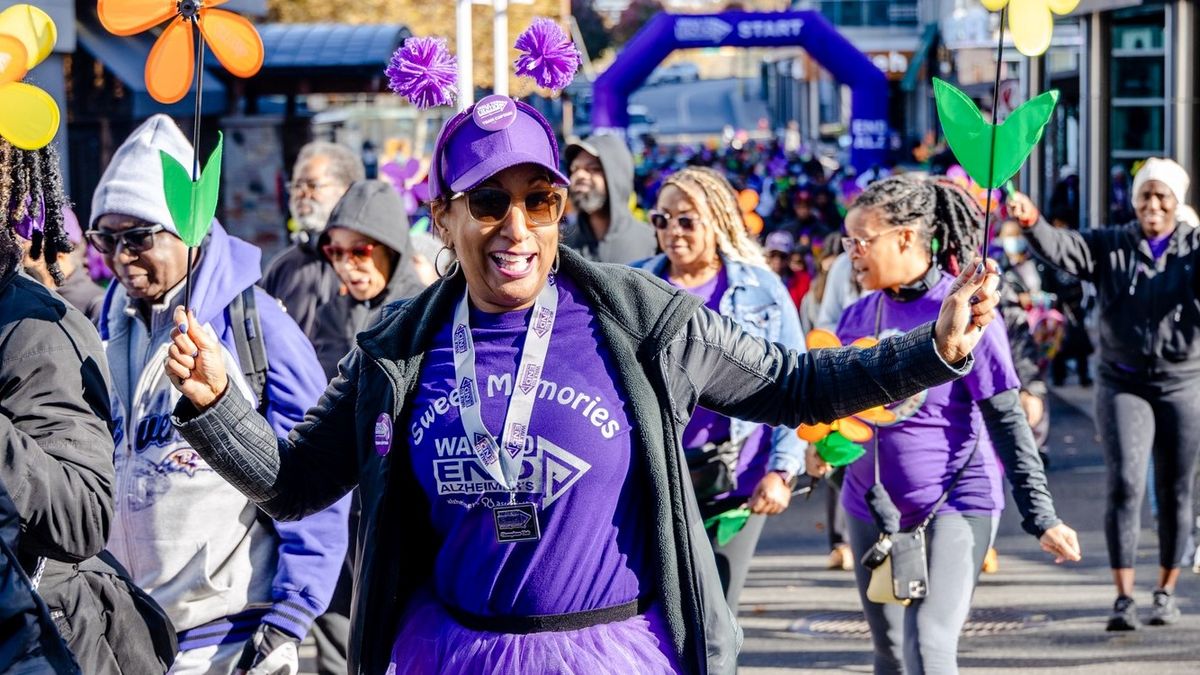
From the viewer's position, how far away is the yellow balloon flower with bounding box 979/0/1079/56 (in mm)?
3039

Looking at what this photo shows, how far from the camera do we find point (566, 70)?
10.7 ft

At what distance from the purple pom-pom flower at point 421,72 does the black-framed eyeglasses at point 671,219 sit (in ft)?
7.77

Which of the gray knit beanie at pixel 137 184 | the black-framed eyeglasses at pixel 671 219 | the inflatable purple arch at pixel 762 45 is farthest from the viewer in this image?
the inflatable purple arch at pixel 762 45

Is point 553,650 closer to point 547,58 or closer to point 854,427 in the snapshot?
point 547,58

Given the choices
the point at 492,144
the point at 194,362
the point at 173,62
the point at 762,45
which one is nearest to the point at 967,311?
the point at 492,144

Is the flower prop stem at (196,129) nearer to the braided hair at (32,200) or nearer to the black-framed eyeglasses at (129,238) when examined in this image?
the braided hair at (32,200)

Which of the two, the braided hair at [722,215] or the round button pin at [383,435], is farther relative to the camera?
the braided hair at [722,215]

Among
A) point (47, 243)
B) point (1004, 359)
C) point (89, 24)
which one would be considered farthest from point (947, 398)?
point (89, 24)

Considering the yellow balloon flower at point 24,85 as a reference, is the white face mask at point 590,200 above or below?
below

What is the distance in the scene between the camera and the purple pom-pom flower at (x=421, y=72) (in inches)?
127

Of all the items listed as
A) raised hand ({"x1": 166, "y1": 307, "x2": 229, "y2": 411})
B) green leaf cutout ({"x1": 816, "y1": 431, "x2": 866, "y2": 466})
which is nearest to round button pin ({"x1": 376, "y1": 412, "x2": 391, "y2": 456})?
raised hand ({"x1": 166, "y1": 307, "x2": 229, "y2": 411})

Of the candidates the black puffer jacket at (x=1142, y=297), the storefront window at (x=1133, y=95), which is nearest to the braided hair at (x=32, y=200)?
the black puffer jacket at (x=1142, y=297)

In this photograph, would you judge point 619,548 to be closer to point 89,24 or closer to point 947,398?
point 947,398

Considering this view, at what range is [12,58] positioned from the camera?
2.76m
